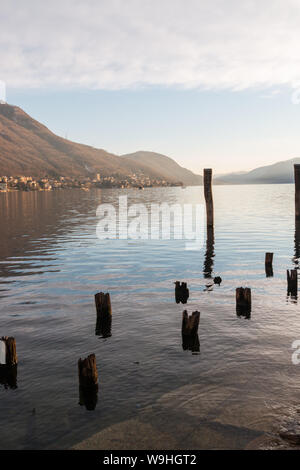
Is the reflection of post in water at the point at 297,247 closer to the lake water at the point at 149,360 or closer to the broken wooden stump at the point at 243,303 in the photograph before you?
the lake water at the point at 149,360

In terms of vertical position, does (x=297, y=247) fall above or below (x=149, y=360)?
above

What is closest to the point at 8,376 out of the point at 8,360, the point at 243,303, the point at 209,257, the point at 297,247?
the point at 8,360

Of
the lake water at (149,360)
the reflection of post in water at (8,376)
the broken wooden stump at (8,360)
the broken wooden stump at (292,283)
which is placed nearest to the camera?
the lake water at (149,360)

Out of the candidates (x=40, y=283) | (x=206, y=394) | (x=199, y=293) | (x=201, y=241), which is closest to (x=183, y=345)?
(x=206, y=394)

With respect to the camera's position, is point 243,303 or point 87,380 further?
point 243,303

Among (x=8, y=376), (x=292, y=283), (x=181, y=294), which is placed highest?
(x=292, y=283)

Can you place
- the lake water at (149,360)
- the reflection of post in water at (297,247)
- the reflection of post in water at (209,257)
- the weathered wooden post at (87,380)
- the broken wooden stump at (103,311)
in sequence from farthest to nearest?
the reflection of post in water at (297,247)
the reflection of post in water at (209,257)
the broken wooden stump at (103,311)
the weathered wooden post at (87,380)
the lake water at (149,360)

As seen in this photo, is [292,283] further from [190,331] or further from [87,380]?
[87,380]

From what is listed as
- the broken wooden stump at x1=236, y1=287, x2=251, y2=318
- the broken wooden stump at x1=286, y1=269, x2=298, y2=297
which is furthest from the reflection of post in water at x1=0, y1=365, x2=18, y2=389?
the broken wooden stump at x1=286, y1=269, x2=298, y2=297

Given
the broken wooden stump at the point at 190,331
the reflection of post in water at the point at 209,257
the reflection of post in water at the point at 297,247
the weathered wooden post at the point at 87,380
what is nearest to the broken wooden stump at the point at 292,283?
the reflection of post in water at the point at 209,257

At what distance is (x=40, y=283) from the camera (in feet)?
63.4

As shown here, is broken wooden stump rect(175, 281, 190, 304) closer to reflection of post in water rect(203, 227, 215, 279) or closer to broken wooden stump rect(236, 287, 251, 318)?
broken wooden stump rect(236, 287, 251, 318)
